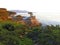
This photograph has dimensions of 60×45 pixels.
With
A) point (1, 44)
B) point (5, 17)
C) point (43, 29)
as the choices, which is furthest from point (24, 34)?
point (5, 17)

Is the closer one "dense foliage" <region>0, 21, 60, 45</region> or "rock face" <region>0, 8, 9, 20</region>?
"dense foliage" <region>0, 21, 60, 45</region>

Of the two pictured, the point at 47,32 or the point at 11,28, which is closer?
the point at 47,32

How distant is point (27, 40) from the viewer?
16219 mm

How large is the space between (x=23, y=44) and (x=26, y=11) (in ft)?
61.6

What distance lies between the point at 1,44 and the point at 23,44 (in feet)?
5.67

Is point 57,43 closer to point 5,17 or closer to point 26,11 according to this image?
point 5,17

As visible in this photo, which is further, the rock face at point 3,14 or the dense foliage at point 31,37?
the rock face at point 3,14

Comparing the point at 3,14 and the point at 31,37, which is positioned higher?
the point at 3,14

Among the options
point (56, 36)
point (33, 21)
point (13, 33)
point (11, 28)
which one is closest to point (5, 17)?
point (33, 21)

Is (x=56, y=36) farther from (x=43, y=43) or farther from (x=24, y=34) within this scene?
(x=24, y=34)

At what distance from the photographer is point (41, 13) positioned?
35.7 m

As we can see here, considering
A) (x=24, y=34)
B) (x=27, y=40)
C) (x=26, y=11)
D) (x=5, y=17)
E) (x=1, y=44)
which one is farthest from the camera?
(x=26, y=11)

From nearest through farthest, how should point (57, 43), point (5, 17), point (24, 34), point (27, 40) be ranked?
point (57, 43) < point (27, 40) < point (24, 34) < point (5, 17)

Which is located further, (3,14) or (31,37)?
(3,14)
